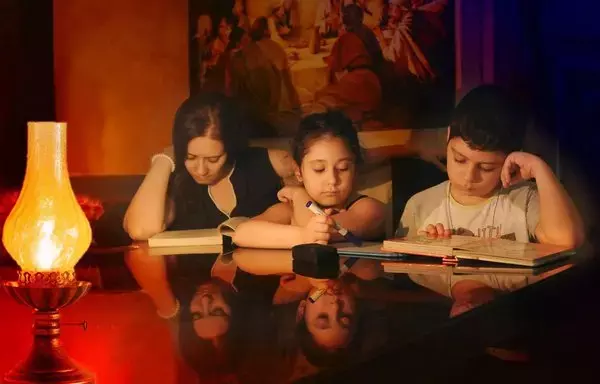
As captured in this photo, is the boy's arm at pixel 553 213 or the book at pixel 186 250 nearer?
the boy's arm at pixel 553 213

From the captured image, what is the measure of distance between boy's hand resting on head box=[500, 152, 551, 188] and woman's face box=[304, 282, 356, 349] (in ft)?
2.00

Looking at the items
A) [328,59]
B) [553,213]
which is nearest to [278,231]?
[328,59]

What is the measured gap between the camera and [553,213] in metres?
2.10

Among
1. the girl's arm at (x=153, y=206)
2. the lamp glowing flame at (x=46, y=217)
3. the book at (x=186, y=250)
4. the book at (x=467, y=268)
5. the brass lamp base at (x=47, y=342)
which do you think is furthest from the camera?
the girl's arm at (x=153, y=206)

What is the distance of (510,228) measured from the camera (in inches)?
84.6

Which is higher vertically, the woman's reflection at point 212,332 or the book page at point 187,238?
the book page at point 187,238

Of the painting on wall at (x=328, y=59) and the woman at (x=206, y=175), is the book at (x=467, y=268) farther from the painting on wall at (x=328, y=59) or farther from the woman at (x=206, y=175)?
the woman at (x=206, y=175)

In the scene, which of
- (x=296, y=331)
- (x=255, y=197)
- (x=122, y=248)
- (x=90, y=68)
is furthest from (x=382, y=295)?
(x=90, y=68)

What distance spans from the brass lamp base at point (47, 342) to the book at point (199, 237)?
1166 millimetres

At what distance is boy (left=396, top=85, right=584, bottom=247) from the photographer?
6.88 ft

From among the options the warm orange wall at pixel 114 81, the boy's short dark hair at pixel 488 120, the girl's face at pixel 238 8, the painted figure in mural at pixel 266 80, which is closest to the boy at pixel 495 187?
the boy's short dark hair at pixel 488 120

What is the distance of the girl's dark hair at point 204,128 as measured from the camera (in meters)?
2.40

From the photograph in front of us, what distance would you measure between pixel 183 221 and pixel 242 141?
26 centimetres

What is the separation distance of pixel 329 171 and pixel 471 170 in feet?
1.15
